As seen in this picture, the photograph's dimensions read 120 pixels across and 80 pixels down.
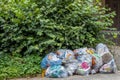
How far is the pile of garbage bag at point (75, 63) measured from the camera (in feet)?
18.6

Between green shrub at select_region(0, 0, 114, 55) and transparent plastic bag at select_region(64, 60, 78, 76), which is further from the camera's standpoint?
green shrub at select_region(0, 0, 114, 55)

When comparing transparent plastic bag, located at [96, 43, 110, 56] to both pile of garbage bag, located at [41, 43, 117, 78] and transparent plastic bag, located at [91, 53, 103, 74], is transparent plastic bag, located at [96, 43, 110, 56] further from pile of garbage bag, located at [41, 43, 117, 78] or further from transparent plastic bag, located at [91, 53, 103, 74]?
transparent plastic bag, located at [91, 53, 103, 74]

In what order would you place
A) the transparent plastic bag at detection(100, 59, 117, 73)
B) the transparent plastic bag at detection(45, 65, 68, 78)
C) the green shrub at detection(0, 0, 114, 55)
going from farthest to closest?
the green shrub at detection(0, 0, 114, 55)
the transparent plastic bag at detection(100, 59, 117, 73)
the transparent plastic bag at detection(45, 65, 68, 78)

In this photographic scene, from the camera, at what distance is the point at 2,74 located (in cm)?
548

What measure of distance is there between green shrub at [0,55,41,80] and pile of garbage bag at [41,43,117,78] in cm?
20

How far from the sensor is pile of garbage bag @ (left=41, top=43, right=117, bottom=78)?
5.66m

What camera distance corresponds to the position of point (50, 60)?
19.0 feet

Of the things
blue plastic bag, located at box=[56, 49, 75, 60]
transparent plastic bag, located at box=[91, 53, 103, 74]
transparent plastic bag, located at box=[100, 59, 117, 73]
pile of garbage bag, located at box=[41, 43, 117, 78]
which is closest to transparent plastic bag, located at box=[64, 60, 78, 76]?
pile of garbage bag, located at box=[41, 43, 117, 78]

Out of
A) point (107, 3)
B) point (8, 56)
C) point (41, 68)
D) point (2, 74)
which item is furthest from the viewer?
point (107, 3)

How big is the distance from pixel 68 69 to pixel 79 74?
0.85 feet

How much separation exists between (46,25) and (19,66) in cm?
110

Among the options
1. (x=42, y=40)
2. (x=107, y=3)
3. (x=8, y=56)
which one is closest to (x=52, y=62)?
(x=42, y=40)

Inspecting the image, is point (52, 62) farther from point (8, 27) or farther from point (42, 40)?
point (8, 27)

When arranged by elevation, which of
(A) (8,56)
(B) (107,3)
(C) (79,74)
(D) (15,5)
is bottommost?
(C) (79,74)
